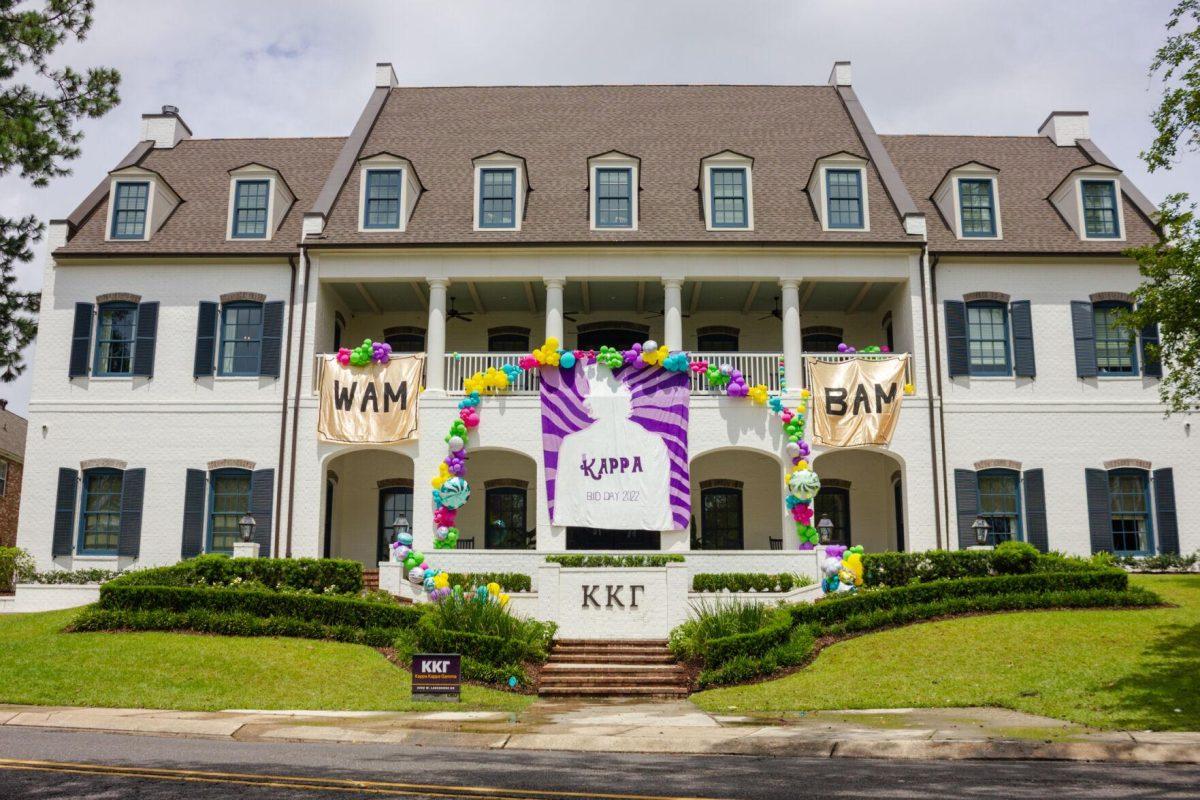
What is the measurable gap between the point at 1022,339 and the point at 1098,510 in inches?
175

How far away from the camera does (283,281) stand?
25.4 metres

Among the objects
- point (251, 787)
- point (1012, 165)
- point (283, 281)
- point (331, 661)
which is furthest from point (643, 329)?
point (251, 787)

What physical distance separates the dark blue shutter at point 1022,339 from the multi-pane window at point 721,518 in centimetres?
756

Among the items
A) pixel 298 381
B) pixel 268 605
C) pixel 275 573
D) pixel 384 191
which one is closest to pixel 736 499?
pixel 298 381

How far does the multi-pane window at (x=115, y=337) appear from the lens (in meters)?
25.4

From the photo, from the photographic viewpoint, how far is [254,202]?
26344 millimetres

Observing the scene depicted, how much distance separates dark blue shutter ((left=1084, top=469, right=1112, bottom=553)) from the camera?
23938 mm

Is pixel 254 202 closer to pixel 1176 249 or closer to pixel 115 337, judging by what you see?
pixel 115 337

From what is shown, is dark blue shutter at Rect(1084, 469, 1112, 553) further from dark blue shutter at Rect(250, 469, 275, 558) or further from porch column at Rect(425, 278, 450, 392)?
dark blue shutter at Rect(250, 469, 275, 558)

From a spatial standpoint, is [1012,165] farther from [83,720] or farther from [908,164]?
[83,720]

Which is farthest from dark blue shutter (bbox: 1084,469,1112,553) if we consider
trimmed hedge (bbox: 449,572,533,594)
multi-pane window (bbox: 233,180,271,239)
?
multi-pane window (bbox: 233,180,271,239)

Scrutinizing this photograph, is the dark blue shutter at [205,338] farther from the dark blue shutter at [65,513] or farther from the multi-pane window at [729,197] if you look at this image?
the multi-pane window at [729,197]

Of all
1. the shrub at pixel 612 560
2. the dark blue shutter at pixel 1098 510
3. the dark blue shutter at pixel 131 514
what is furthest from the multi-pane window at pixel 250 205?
the dark blue shutter at pixel 1098 510

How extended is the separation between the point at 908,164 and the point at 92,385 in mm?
22969
